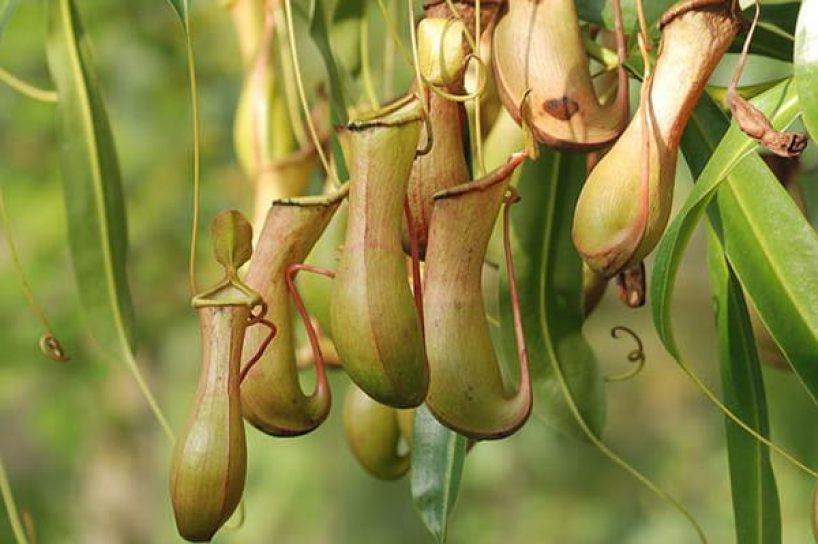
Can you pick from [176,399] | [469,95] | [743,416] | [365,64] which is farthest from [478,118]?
[176,399]

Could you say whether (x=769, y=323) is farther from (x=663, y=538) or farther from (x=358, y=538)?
(x=358, y=538)

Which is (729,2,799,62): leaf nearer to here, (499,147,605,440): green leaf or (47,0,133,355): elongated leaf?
(499,147,605,440): green leaf

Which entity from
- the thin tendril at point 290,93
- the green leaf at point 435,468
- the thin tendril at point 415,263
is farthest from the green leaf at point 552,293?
the thin tendril at point 290,93

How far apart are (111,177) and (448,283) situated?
14.0 inches

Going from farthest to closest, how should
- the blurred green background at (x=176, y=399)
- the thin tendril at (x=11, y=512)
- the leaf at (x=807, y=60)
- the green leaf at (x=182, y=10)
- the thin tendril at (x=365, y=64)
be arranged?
the blurred green background at (x=176, y=399) → the thin tendril at (x=365, y=64) → the thin tendril at (x=11, y=512) → the green leaf at (x=182, y=10) → the leaf at (x=807, y=60)

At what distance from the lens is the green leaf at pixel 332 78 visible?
0.90 meters

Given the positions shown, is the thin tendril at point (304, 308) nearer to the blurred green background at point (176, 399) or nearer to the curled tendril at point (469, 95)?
the curled tendril at point (469, 95)

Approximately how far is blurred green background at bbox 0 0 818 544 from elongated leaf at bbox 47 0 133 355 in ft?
3.11

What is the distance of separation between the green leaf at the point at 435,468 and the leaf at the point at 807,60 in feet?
1.01

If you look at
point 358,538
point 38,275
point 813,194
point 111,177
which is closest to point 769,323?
point 813,194

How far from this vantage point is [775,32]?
0.81 metres

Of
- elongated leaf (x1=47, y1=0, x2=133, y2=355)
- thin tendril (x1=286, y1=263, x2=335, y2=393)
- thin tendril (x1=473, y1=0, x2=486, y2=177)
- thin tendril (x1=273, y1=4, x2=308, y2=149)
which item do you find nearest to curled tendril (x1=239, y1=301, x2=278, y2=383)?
thin tendril (x1=286, y1=263, x2=335, y2=393)

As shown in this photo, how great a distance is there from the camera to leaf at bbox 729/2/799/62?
80 cm

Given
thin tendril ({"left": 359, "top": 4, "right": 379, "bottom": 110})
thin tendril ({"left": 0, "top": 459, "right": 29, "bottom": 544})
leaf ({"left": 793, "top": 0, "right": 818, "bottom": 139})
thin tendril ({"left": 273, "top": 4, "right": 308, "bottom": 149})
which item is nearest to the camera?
leaf ({"left": 793, "top": 0, "right": 818, "bottom": 139})
